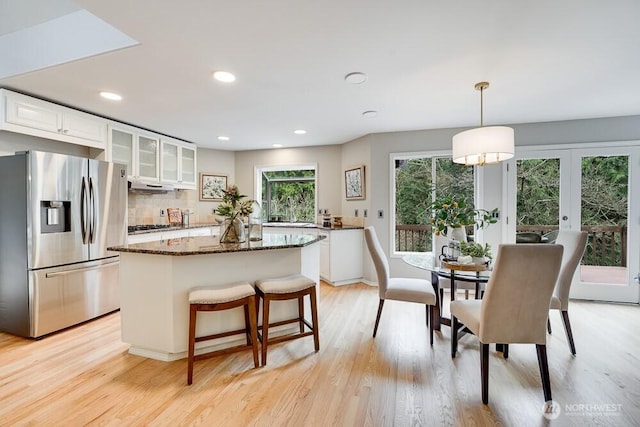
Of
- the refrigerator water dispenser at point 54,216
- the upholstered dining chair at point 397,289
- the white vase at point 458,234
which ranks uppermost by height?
the refrigerator water dispenser at point 54,216

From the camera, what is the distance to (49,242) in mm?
2623

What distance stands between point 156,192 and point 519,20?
189 inches

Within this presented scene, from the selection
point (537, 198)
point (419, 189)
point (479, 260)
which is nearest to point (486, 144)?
point (479, 260)

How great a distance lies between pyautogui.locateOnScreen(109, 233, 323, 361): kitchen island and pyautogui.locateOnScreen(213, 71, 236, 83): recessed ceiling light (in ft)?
4.64

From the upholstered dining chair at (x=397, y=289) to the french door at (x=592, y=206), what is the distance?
6.55 ft

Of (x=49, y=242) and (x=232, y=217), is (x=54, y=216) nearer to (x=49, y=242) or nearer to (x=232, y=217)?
(x=49, y=242)

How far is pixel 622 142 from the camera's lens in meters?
3.54

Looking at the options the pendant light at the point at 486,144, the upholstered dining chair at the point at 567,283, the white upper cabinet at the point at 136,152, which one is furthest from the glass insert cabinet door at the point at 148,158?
the upholstered dining chair at the point at 567,283

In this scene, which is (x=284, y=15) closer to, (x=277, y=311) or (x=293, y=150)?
(x=277, y=311)

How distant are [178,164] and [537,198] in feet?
17.2

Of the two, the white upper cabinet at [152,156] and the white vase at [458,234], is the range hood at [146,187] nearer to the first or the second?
the white upper cabinet at [152,156]

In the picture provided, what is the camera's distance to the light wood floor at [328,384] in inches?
64.1

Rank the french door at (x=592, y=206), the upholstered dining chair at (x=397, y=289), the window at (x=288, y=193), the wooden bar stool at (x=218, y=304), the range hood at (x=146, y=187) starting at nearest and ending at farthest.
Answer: the wooden bar stool at (x=218, y=304) < the upholstered dining chair at (x=397, y=289) < the french door at (x=592, y=206) < the range hood at (x=146, y=187) < the window at (x=288, y=193)

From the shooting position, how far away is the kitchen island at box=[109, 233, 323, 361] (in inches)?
84.4
